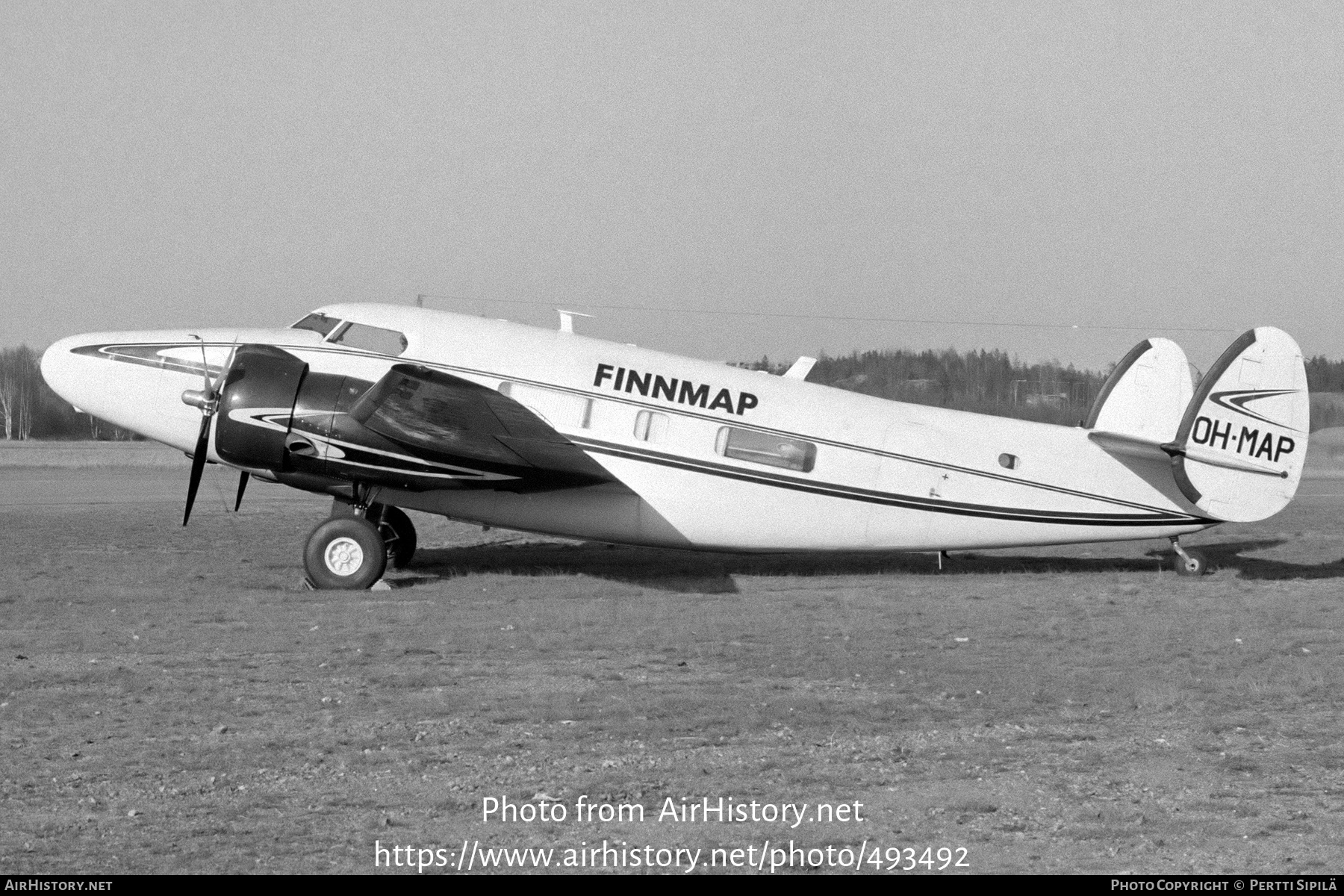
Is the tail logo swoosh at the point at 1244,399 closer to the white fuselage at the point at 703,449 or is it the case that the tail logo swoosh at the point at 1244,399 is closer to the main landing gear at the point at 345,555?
the white fuselage at the point at 703,449

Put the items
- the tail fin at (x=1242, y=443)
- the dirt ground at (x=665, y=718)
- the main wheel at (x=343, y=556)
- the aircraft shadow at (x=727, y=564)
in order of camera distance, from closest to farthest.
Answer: the dirt ground at (x=665, y=718)
the main wheel at (x=343, y=556)
the tail fin at (x=1242, y=443)
the aircraft shadow at (x=727, y=564)

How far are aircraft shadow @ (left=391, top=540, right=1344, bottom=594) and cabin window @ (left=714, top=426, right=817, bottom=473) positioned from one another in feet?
4.18

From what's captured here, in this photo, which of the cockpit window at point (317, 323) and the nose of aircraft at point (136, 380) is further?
the cockpit window at point (317, 323)

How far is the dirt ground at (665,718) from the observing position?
5895 millimetres

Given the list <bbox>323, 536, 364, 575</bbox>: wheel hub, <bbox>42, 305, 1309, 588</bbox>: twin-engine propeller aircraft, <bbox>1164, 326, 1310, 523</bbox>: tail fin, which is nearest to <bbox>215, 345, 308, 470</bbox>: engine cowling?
<bbox>42, 305, 1309, 588</bbox>: twin-engine propeller aircraft

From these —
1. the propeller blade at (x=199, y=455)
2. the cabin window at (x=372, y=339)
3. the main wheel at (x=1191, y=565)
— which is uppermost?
the cabin window at (x=372, y=339)

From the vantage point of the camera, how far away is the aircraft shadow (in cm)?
1616

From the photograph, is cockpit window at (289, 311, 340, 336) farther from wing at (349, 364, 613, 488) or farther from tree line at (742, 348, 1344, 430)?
tree line at (742, 348, 1344, 430)

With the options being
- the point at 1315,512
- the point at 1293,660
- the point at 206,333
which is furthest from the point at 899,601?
the point at 1315,512

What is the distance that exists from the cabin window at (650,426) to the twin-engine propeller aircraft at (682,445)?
0.02m

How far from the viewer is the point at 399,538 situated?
52.8 feet

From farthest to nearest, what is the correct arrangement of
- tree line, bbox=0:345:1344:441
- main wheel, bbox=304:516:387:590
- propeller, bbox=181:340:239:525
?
tree line, bbox=0:345:1344:441 → main wheel, bbox=304:516:387:590 → propeller, bbox=181:340:239:525

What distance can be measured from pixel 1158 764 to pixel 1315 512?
2269 cm

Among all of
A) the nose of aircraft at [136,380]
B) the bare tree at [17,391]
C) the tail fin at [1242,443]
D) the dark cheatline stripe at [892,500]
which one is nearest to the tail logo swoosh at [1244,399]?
the tail fin at [1242,443]
